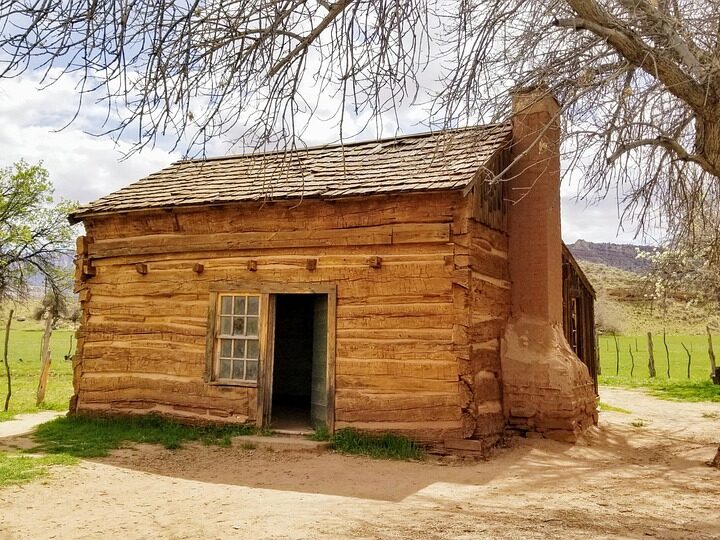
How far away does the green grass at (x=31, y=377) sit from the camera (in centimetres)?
1234

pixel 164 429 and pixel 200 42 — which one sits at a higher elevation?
pixel 200 42

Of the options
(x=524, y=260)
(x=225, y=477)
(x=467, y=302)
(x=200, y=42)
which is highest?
(x=200, y=42)

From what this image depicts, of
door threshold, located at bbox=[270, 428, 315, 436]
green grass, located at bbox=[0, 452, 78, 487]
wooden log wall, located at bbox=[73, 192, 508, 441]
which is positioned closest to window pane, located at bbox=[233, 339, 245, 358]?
wooden log wall, located at bbox=[73, 192, 508, 441]

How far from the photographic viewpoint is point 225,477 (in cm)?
691

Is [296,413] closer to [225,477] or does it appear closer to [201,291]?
[201,291]

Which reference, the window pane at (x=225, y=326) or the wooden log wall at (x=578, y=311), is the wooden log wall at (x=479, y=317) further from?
the window pane at (x=225, y=326)

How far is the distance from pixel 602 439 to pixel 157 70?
8.60 m

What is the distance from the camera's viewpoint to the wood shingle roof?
852cm

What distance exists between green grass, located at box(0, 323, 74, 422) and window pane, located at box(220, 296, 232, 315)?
182 inches

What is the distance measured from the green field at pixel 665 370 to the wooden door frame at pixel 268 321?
37.7 feet

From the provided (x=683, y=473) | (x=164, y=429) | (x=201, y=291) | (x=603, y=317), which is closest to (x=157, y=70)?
(x=201, y=291)

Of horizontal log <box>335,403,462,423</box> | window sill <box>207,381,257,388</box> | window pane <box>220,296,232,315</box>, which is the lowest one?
horizontal log <box>335,403,462,423</box>

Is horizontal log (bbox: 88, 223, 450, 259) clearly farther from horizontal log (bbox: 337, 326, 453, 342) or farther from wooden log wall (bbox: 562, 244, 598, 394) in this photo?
wooden log wall (bbox: 562, 244, 598, 394)

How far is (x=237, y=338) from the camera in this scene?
30.6ft
